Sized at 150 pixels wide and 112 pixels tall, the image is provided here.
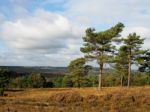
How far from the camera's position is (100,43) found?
2237 inches

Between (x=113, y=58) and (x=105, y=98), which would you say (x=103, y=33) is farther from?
(x=105, y=98)

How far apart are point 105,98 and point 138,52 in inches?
1632

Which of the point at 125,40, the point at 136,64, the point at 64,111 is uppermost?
the point at 125,40

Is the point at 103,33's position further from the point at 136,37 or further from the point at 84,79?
the point at 84,79

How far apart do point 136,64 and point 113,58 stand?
8.64 meters

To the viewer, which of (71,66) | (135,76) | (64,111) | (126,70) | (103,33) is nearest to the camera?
(64,111)

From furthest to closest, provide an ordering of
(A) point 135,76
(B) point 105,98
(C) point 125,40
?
(A) point 135,76
(C) point 125,40
(B) point 105,98

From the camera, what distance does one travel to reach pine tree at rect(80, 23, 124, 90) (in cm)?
5591

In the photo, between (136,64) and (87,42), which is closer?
(87,42)

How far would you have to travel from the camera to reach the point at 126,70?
70.8 m

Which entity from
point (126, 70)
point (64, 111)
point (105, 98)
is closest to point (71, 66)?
point (126, 70)

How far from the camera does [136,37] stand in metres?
61.1

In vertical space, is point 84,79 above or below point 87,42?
below

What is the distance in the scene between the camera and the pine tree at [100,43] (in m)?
55.9
